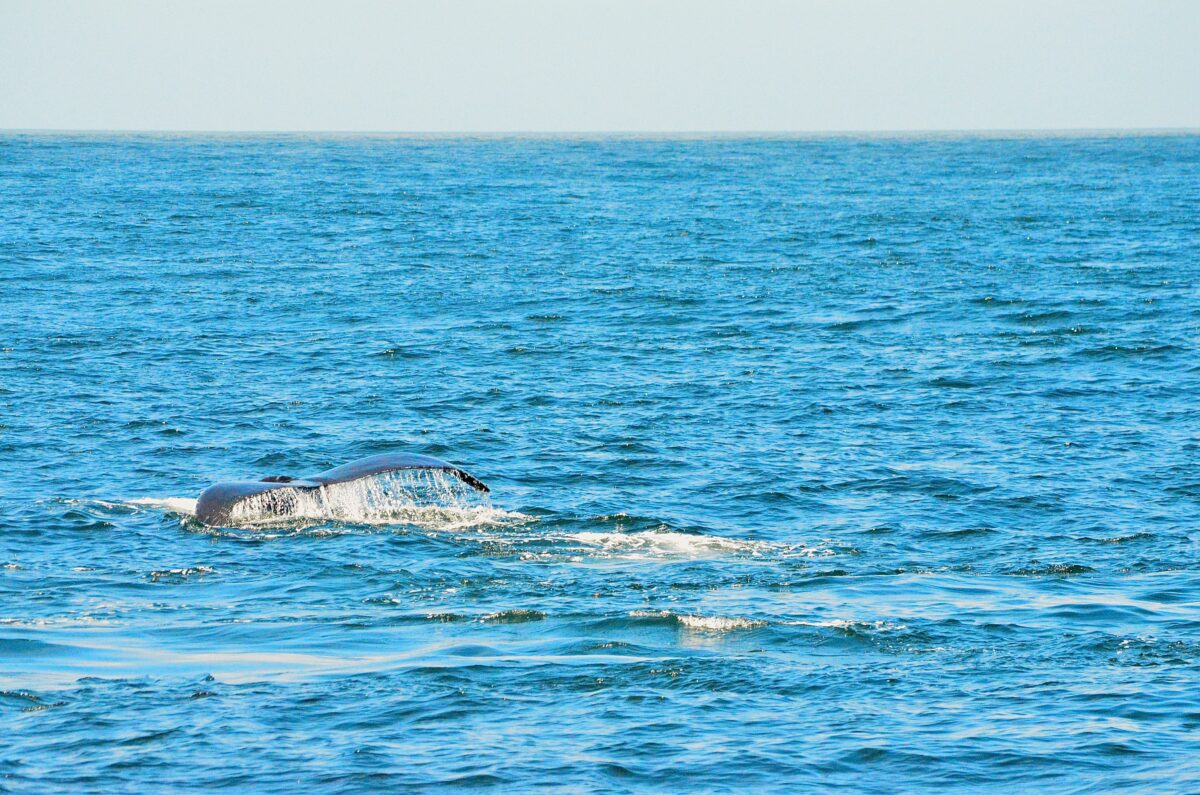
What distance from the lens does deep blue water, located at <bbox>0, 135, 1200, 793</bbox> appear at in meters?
15.7

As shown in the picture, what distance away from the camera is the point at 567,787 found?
47.7 ft

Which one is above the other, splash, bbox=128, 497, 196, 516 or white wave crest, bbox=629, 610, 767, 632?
white wave crest, bbox=629, 610, 767, 632

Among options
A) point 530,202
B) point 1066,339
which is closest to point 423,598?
point 1066,339

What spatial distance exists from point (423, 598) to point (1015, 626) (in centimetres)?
707

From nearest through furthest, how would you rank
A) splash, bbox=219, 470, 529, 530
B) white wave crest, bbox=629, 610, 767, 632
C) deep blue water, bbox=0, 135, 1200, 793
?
deep blue water, bbox=0, 135, 1200, 793
white wave crest, bbox=629, 610, 767, 632
splash, bbox=219, 470, 529, 530

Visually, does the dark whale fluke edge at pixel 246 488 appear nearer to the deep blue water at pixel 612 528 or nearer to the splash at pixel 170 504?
the deep blue water at pixel 612 528

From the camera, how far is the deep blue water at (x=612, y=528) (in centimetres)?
1568

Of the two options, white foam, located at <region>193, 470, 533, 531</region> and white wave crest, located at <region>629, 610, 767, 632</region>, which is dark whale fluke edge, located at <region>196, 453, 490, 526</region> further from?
white wave crest, located at <region>629, 610, 767, 632</region>

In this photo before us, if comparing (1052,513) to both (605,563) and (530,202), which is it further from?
(530,202)

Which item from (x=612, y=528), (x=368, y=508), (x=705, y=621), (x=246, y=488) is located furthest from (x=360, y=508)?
(x=705, y=621)

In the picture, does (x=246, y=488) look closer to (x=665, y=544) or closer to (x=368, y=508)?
(x=368, y=508)

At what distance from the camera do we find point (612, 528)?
24344 mm

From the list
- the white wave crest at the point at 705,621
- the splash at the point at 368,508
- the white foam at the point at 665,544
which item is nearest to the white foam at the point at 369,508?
the splash at the point at 368,508

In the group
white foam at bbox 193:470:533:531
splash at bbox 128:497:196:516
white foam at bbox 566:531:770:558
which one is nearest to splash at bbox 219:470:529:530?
white foam at bbox 193:470:533:531
